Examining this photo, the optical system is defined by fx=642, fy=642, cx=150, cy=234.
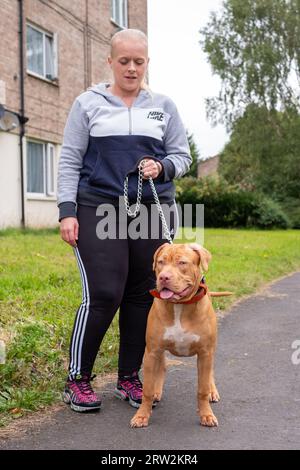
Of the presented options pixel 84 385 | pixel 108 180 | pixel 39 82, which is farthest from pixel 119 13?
pixel 84 385

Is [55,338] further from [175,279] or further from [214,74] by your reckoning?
[214,74]

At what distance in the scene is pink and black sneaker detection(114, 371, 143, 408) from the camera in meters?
4.19

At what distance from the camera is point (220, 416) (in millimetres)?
3951

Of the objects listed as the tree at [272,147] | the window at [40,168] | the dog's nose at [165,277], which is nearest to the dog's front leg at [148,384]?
the dog's nose at [165,277]

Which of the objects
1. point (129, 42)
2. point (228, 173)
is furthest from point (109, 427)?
point (228, 173)

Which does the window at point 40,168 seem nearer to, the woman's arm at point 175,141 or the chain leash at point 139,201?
the woman's arm at point 175,141

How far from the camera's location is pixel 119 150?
405 cm

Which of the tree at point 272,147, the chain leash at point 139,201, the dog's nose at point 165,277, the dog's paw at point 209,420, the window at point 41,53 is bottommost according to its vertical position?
the dog's paw at point 209,420

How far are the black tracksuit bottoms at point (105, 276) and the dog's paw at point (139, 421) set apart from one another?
520 mm

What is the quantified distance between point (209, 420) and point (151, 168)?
1.56m

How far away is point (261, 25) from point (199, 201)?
964 centimetres

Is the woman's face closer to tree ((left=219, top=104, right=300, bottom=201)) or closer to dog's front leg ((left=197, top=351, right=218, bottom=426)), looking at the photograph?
dog's front leg ((left=197, top=351, right=218, bottom=426))

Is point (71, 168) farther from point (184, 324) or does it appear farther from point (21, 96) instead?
point (21, 96)

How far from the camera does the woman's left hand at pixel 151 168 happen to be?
3982mm
